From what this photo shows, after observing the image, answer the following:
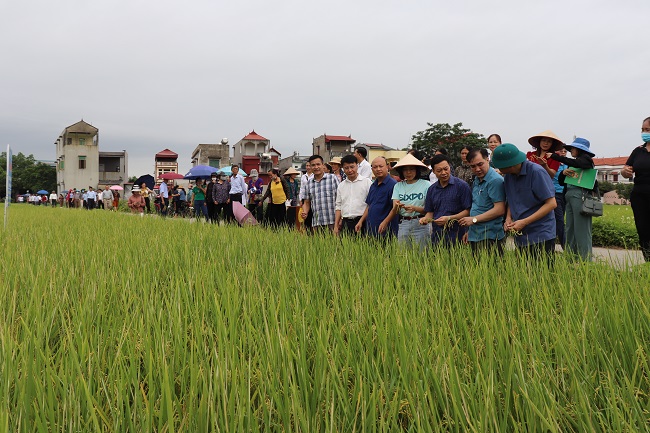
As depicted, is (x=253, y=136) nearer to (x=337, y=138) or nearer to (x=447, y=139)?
(x=337, y=138)

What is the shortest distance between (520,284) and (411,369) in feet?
4.59

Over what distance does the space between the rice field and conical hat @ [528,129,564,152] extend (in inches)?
56.5

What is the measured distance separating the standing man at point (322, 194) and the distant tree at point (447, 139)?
3062 centimetres

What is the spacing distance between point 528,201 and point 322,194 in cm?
275

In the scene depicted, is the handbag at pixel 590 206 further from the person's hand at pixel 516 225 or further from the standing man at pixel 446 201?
the person's hand at pixel 516 225

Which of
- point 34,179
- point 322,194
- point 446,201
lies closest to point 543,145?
point 446,201

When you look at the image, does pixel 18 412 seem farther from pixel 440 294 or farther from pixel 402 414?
pixel 440 294

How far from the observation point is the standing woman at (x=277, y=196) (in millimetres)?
8203

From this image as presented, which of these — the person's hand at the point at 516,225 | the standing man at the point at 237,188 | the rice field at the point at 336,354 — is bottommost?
the rice field at the point at 336,354

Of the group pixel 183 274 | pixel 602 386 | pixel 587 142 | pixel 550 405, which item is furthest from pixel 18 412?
pixel 587 142

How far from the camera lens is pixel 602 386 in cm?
138

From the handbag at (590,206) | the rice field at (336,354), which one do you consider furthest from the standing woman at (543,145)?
the rice field at (336,354)

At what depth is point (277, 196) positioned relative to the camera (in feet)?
27.0

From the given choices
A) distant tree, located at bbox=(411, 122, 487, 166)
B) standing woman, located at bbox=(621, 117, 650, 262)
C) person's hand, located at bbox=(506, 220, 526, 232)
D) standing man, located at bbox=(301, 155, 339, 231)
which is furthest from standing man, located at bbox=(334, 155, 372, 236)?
distant tree, located at bbox=(411, 122, 487, 166)
